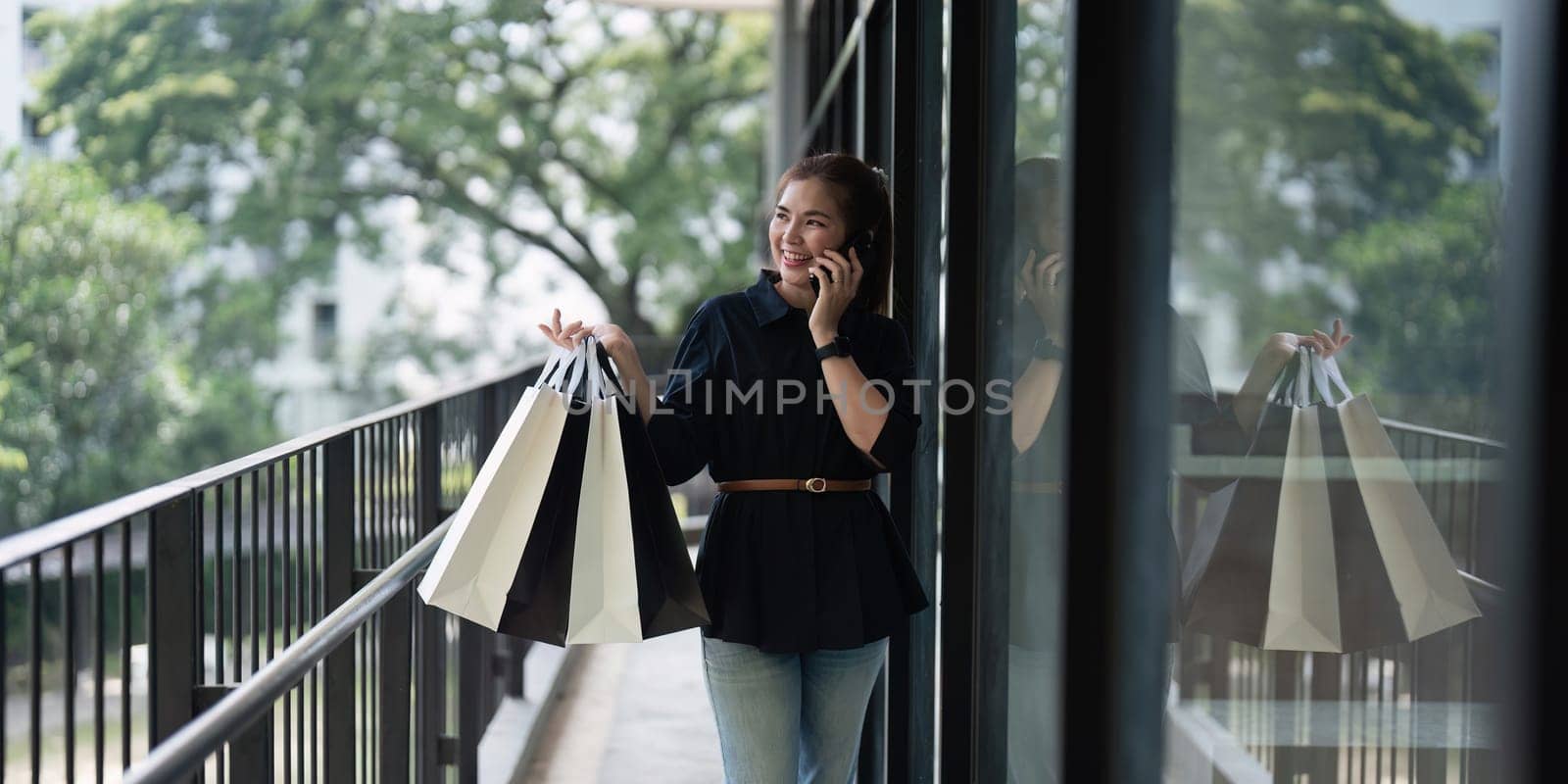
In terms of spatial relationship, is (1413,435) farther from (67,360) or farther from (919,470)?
(67,360)

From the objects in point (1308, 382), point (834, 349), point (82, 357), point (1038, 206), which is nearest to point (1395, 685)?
point (1308, 382)

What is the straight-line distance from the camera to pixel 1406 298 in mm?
866

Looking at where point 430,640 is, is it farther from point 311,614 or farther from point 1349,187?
point 1349,187

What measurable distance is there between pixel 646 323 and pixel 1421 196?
1822cm

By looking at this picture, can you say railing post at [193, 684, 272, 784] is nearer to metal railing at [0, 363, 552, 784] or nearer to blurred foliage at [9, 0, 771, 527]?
metal railing at [0, 363, 552, 784]

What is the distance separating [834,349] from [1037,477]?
1.30ft

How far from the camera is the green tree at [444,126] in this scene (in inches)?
667

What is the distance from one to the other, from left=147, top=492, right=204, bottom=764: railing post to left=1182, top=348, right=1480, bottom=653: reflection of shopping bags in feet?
3.60

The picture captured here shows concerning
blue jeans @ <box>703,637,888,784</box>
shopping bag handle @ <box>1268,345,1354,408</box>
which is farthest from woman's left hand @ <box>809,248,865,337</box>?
shopping bag handle @ <box>1268,345,1354,408</box>

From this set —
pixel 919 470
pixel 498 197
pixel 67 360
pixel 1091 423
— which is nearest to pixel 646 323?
pixel 498 197

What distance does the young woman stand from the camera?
2.01m

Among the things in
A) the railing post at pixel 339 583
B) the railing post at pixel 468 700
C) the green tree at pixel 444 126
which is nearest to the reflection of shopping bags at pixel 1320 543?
the railing post at pixel 339 583

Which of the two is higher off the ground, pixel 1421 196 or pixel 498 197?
pixel 498 197

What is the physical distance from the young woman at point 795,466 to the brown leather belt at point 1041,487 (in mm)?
207
